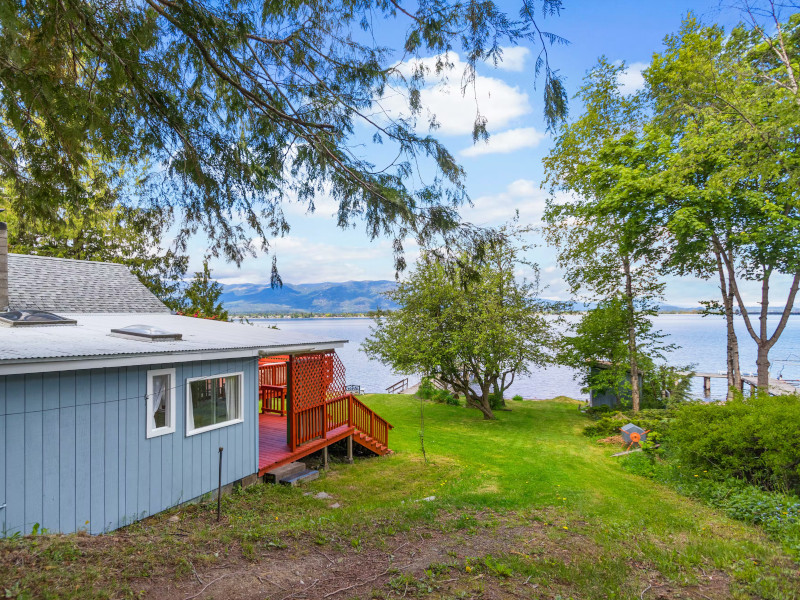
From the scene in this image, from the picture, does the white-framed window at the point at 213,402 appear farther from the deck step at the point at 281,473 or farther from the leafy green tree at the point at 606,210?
the leafy green tree at the point at 606,210

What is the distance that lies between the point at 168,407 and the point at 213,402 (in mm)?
859

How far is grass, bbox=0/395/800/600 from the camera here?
3490 millimetres

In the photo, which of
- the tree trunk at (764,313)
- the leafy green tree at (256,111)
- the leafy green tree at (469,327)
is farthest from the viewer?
the leafy green tree at (469,327)

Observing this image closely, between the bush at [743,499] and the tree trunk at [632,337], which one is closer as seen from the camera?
the bush at [743,499]

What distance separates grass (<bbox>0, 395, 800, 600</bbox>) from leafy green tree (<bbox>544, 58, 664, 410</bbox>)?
860 cm

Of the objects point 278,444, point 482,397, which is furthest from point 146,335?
point 482,397

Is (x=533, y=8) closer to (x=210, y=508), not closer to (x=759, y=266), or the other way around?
(x=210, y=508)

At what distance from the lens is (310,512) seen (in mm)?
6527

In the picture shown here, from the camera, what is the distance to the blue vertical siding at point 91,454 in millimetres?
4520

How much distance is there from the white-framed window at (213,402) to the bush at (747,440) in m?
Answer: 8.11

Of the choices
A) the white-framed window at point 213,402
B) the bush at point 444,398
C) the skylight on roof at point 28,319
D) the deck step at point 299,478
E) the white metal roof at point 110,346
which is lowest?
the bush at point 444,398

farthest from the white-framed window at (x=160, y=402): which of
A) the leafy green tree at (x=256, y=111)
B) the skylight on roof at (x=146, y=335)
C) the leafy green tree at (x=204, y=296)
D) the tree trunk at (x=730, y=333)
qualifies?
the tree trunk at (x=730, y=333)

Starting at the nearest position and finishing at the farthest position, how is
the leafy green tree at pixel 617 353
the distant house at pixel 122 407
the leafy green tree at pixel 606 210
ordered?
the distant house at pixel 122 407, the leafy green tree at pixel 606 210, the leafy green tree at pixel 617 353

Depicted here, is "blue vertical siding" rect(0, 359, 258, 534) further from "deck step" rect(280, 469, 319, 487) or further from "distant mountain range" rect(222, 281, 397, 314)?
"distant mountain range" rect(222, 281, 397, 314)
